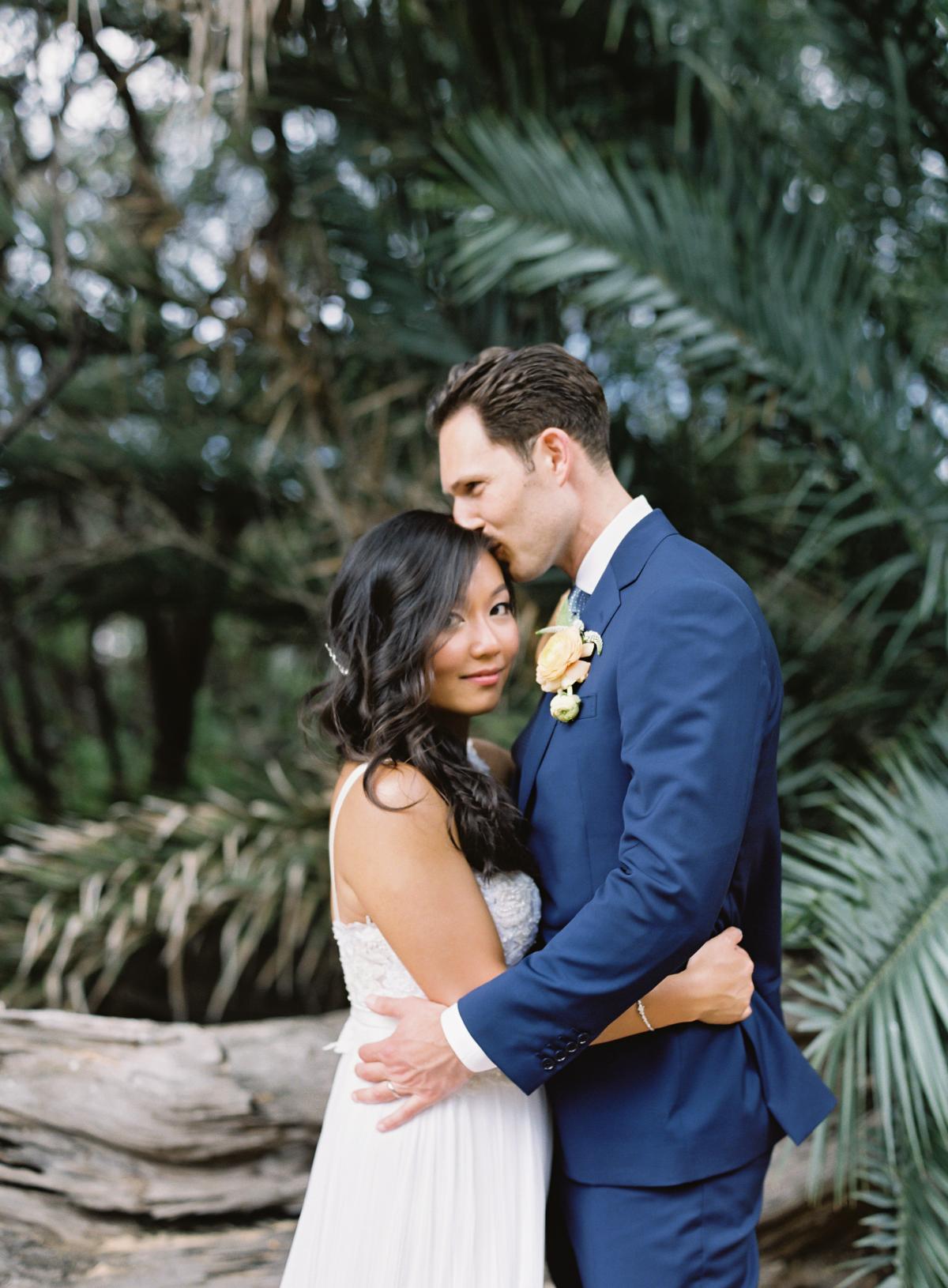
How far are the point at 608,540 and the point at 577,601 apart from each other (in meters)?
0.12

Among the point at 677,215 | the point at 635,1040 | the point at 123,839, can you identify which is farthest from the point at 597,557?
the point at 123,839

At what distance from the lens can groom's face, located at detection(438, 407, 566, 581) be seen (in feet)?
5.90

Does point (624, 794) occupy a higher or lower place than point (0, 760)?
higher

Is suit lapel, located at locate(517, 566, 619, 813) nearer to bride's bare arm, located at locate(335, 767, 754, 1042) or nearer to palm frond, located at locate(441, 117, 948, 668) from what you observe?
bride's bare arm, located at locate(335, 767, 754, 1042)

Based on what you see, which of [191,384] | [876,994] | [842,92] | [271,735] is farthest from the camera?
[271,735]

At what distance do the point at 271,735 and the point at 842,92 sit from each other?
4487 millimetres

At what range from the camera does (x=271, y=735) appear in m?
6.59

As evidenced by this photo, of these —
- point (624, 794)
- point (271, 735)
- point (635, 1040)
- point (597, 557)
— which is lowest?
point (271, 735)

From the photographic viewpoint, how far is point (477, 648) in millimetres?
1783

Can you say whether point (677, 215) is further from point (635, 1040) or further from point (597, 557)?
point (635, 1040)

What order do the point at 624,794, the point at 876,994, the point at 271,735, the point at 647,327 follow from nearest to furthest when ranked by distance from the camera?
the point at 624,794, the point at 876,994, the point at 647,327, the point at 271,735

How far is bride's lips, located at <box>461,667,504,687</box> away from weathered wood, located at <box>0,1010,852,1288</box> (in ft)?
4.28

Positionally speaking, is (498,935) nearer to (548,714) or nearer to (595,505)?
(548,714)

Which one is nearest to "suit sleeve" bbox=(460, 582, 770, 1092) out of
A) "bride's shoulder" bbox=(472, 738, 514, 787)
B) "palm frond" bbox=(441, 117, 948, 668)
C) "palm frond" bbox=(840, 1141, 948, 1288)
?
"bride's shoulder" bbox=(472, 738, 514, 787)
